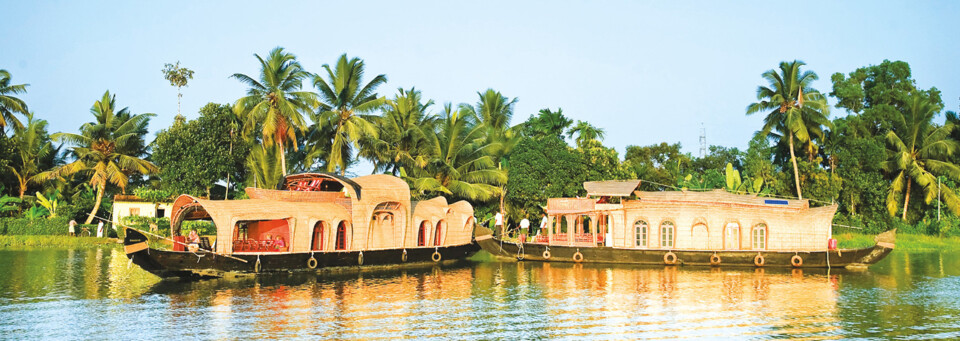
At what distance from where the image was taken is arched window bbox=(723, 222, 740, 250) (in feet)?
74.2

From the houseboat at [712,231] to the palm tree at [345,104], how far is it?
9986 millimetres

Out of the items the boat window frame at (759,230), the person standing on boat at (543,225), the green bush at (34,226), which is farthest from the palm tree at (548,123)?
the green bush at (34,226)

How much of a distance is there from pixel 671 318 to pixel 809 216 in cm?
1036

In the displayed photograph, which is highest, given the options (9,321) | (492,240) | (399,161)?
(399,161)

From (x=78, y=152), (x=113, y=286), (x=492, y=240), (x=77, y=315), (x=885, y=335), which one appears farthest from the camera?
(x=78, y=152)

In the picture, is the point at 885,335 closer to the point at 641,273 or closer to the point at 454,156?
the point at 641,273

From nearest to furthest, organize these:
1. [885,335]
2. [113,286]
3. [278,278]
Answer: [885,335] < [113,286] < [278,278]

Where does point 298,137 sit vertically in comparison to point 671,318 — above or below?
above

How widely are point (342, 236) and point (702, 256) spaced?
10379 millimetres

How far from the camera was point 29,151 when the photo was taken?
3581cm

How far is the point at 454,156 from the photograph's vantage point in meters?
30.8

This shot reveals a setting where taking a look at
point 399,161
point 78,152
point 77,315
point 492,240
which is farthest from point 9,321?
point 78,152

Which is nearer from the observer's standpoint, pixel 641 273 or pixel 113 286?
pixel 113 286

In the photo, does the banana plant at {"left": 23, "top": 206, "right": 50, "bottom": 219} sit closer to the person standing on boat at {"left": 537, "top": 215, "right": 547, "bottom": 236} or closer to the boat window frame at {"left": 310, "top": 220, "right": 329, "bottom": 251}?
the boat window frame at {"left": 310, "top": 220, "right": 329, "bottom": 251}
